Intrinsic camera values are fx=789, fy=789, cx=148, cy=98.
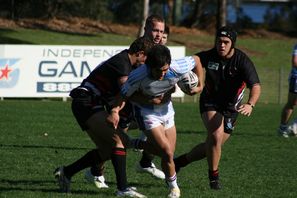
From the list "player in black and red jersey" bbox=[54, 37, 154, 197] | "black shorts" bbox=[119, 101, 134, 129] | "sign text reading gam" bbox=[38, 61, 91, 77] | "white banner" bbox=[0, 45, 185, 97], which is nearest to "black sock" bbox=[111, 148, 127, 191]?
"player in black and red jersey" bbox=[54, 37, 154, 197]

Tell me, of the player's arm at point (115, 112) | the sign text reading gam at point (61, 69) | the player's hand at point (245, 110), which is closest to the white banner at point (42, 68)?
the sign text reading gam at point (61, 69)

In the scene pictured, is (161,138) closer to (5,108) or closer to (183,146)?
(183,146)

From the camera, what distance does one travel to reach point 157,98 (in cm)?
794

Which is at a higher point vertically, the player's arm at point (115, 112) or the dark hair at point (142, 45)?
the dark hair at point (142, 45)

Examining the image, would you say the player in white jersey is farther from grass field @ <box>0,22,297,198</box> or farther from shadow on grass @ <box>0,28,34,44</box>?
shadow on grass @ <box>0,28,34,44</box>

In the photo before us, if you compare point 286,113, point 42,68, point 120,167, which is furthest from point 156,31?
point 42,68

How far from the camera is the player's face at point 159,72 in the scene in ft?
25.0

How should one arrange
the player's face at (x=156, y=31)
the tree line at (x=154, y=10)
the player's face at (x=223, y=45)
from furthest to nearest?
the tree line at (x=154, y=10), the player's face at (x=156, y=31), the player's face at (x=223, y=45)

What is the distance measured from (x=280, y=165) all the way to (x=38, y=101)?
14.0 meters

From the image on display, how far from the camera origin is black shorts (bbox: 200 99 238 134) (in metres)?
8.94

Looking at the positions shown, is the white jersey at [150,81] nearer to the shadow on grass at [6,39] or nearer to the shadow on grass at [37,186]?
the shadow on grass at [37,186]

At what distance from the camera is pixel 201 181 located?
377 inches

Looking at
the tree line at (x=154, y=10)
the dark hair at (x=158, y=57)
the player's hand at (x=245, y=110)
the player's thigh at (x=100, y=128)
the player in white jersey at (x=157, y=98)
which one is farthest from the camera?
the tree line at (x=154, y=10)

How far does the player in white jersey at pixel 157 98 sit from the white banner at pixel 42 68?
1636 centimetres
